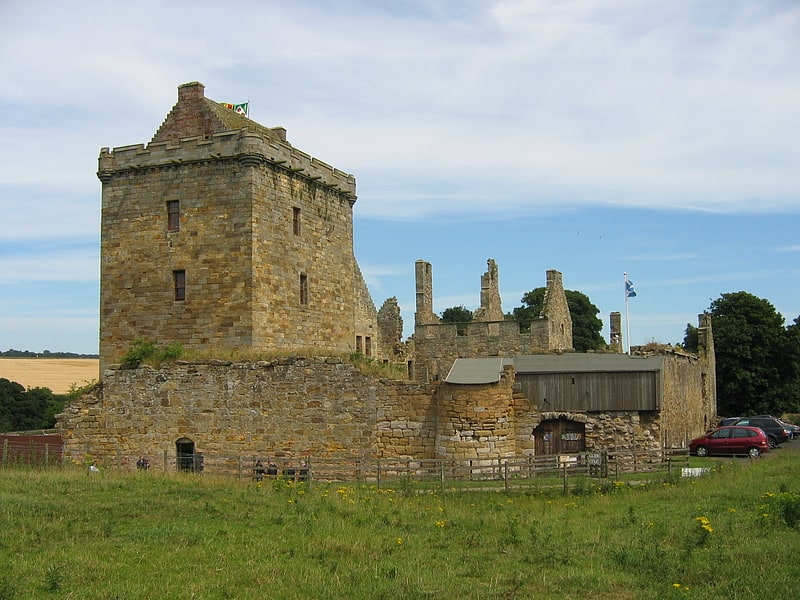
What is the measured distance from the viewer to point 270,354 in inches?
998

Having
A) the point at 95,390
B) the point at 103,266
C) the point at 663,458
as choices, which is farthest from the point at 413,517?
the point at 103,266

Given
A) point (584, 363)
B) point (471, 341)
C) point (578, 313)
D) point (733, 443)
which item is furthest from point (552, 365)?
point (578, 313)

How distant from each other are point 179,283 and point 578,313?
48.1m

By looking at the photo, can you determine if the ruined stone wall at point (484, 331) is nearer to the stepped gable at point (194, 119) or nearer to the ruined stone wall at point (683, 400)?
the ruined stone wall at point (683, 400)

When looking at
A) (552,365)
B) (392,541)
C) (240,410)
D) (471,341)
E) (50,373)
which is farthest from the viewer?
(50,373)

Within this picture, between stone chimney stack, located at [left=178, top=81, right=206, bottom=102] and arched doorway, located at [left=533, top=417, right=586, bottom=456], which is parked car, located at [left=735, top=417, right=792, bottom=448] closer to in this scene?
arched doorway, located at [left=533, top=417, right=586, bottom=456]

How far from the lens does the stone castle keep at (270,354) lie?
24.2 m

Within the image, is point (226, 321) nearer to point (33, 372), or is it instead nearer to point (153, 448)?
point (153, 448)

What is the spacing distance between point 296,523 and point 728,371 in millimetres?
→ 43764

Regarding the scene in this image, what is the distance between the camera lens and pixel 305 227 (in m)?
29.0

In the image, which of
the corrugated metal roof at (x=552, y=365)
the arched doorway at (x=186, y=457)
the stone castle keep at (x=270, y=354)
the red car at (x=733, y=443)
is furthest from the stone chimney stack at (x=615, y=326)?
the arched doorway at (x=186, y=457)

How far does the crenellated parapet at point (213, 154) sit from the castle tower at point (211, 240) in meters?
0.04

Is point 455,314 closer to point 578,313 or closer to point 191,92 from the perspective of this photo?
point 578,313

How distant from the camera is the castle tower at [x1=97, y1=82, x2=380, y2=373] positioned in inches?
1041
